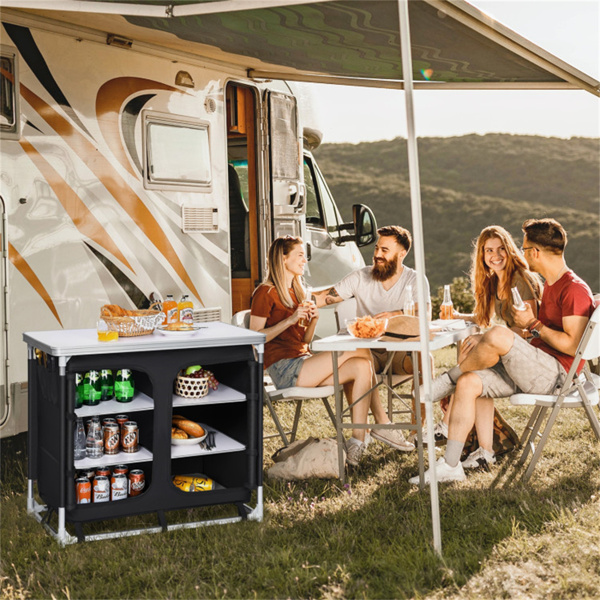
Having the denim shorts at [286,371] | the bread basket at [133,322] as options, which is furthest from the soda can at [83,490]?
the denim shorts at [286,371]

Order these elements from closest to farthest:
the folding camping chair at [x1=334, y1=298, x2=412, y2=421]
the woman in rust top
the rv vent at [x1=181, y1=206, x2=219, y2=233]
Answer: the woman in rust top → the folding camping chair at [x1=334, y1=298, x2=412, y2=421] → the rv vent at [x1=181, y1=206, x2=219, y2=233]

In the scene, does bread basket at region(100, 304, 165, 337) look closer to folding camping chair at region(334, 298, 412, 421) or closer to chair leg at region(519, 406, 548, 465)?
folding camping chair at region(334, 298, 412, 421)

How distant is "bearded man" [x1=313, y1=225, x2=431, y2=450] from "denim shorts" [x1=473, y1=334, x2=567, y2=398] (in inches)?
28.5

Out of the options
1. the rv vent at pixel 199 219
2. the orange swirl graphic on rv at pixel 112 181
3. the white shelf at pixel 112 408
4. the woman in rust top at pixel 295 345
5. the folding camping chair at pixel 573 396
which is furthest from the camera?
the rv vent at pixel 199 219

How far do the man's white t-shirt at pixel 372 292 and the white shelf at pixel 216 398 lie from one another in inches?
52.2

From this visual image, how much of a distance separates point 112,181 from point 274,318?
45.7 inches

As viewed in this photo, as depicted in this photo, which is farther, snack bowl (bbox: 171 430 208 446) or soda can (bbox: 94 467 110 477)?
snack bowl (bbox: 171 430 208 446)

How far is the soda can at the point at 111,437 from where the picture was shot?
3518 millimetres

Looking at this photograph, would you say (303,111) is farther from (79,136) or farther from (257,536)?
(257,536)

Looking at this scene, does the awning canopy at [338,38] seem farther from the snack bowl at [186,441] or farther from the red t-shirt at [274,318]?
the snack bowl at [186,441]

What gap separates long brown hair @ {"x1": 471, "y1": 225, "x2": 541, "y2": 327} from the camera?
453cm

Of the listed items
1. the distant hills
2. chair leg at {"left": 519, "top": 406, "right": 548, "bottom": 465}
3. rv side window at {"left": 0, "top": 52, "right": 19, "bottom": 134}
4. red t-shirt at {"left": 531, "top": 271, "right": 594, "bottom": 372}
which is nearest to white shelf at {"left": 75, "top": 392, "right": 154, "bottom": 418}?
rv side window at {"left": 0, "top": 52, "right": 19, "bottom": 134}

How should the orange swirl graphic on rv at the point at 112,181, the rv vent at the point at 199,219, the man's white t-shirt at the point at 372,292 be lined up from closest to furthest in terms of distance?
the orange swirl graphic on rv at the point at 112,181, the man's white t-shirt at the point at 372,292, the rv vent at the point at 199,219

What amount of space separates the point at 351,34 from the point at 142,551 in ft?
8.70
